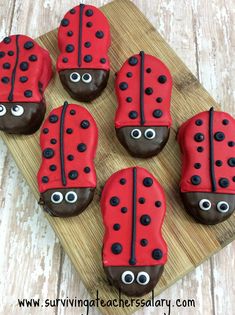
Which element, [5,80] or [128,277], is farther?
[5,80]

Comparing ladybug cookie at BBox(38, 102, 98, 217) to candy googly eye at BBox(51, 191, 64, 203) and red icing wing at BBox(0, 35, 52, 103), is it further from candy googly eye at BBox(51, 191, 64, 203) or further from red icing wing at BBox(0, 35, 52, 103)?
red icing wing at BBox(0, 35, 52, 103)

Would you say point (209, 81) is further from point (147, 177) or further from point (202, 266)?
point (202, 266)

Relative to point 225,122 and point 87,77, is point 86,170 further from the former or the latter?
point 225,122

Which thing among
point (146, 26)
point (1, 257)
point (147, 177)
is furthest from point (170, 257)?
point (146, 26)

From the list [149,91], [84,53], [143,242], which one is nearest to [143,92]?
[149,91]

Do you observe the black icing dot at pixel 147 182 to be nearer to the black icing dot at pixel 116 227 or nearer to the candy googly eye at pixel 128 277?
the black icing dot at pixel 116 227

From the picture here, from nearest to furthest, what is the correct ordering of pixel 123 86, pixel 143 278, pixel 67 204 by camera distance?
pixel 143 278
pixel 67 204
pixel 123 86

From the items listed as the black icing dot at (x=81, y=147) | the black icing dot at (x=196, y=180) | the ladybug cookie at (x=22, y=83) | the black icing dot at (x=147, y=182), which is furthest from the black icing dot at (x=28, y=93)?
the black icing dot at (x=196, y=180)
